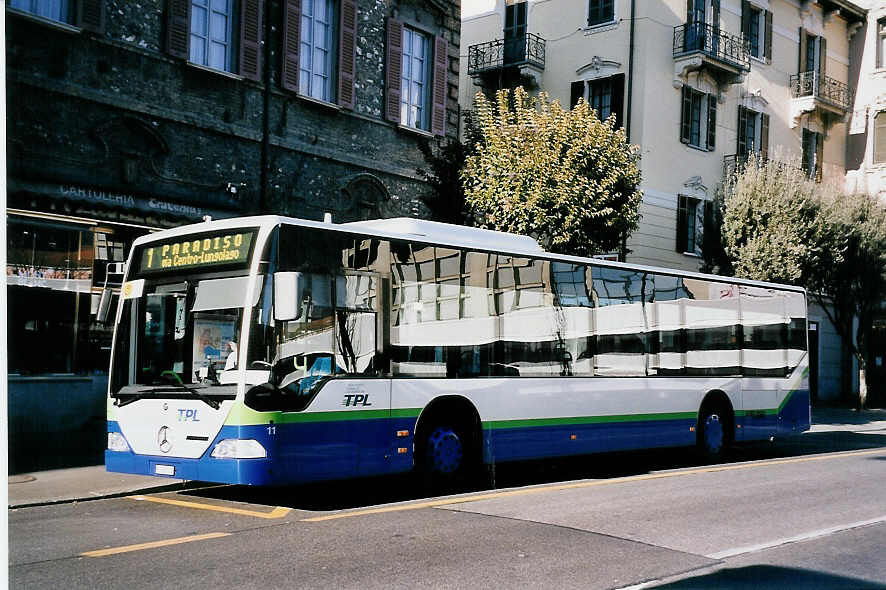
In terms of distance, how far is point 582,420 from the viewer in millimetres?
12914

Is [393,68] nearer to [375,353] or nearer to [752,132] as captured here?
[375,353]

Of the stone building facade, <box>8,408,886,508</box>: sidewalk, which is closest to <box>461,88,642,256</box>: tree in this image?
the stone building facade

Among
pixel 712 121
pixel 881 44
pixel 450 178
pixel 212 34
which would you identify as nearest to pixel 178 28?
pixel 212 34

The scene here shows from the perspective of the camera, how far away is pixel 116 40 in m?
15.6

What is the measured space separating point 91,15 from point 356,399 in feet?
28.5

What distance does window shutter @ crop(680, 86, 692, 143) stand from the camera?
27953mm

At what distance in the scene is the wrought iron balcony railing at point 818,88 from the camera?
107 ft

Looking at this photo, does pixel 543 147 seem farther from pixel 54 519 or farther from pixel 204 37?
pixel 54 519

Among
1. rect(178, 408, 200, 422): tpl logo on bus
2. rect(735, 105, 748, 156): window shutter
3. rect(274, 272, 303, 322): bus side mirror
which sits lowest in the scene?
rect(178, 408, 200, 422): tpl logo on bus

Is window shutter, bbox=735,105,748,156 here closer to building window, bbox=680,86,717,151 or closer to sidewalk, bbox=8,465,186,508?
building window, bbox=680,86,717,151

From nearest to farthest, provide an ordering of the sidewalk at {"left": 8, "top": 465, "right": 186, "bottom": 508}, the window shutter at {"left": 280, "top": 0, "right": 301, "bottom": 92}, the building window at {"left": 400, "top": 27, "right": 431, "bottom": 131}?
the sidewalk at {"left": 8, "top": 465, "right": 186, "bottom": 508} → the window shutter at {"left": 280, "top": 0, "right": 301, "bottom": 92} → the building window at {"left": 400, "top": 27, "right": 431, "bottom": 131}

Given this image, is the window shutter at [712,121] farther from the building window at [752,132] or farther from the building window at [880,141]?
the building window at [880,141]

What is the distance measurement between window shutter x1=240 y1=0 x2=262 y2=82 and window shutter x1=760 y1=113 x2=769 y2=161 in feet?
62.7

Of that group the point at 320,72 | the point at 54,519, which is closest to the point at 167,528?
the point at 54,519
